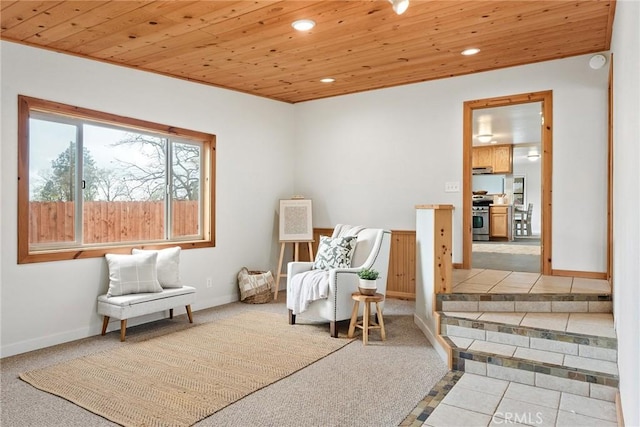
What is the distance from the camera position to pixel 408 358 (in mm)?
3311

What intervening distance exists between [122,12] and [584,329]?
4018 millimetres

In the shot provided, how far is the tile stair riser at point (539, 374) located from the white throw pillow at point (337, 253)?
148cm

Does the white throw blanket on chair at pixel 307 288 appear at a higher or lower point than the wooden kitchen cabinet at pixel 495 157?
lower

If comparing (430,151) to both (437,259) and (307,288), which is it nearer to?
(437,259)

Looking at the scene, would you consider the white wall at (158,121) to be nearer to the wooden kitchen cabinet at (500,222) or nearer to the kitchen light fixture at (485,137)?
the kitchen light fixture at (485,137)

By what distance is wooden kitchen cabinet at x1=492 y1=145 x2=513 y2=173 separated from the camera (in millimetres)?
10188

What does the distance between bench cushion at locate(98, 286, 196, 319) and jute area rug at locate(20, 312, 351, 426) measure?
27 centimetres

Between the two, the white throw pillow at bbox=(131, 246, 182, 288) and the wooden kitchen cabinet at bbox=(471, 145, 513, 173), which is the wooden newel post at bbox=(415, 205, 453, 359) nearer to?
the white throw pillow at bbox=(131, 246, 182, 288)

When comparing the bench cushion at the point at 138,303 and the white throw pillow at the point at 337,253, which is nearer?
the bench cushion at the point at 138,303

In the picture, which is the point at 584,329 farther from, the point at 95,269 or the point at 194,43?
the point at 95,269

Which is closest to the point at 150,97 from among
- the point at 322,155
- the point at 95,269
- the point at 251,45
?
the point at 251,45

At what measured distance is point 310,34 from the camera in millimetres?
3549

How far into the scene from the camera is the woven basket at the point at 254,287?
5160 millimetres

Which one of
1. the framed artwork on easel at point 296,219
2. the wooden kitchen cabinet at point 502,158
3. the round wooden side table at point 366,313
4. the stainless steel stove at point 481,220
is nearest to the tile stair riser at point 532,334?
the round wooden side table at point 366,313
